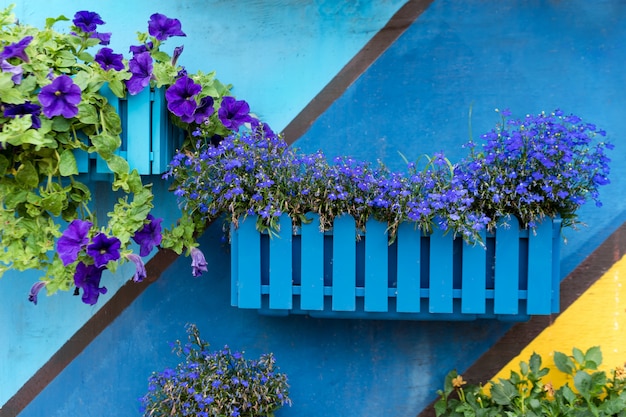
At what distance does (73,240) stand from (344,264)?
105 centimetres

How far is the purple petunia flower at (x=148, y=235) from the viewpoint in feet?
8.24

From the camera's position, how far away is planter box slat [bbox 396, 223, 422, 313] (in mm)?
2441

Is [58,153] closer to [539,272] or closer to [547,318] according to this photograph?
[539,272]

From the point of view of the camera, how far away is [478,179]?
94.6 inches

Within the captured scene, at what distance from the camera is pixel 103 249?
93.4 inches

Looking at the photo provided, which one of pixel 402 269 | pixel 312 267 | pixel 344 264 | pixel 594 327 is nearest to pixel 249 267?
pixel 312 267

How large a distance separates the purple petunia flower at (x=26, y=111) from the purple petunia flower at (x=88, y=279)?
57 cm

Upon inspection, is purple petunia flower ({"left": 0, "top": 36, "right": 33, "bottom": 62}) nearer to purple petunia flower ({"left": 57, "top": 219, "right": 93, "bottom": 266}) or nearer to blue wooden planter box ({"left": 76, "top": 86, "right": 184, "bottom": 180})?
blue wooden planter box ({"left": 76, "top": 86, "right": 184, "bottom": 180})

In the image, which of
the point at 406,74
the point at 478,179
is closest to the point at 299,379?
the point at 478,179

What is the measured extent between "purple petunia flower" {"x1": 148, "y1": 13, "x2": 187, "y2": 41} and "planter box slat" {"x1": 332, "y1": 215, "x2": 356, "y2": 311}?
3.49 feet

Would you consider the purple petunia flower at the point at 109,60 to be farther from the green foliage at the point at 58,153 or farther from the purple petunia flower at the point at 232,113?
the purple petunia flower at the point at 232,113

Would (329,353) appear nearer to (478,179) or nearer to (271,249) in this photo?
(271,249)

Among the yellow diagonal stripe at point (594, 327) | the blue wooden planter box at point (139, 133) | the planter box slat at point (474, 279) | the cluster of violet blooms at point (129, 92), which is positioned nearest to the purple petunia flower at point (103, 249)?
the cluster of violet blooms at point (129, 92)

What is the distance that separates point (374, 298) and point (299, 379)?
2.29 feet
